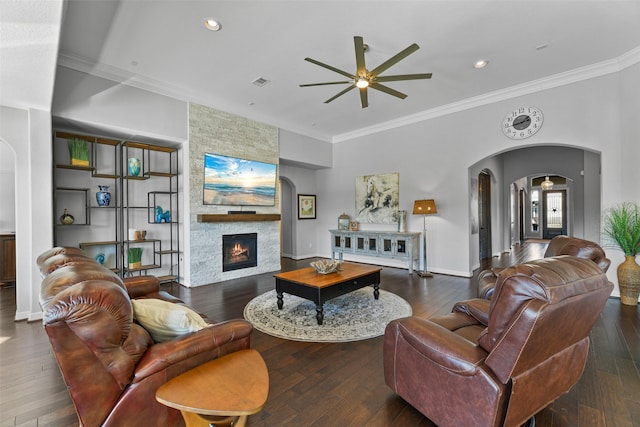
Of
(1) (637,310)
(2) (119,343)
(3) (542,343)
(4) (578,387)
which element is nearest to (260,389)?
(2) (119,343)

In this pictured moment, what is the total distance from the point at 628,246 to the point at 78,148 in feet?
26.3

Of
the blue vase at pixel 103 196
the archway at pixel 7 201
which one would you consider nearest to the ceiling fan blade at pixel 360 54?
the blue vase at pixel 103 196

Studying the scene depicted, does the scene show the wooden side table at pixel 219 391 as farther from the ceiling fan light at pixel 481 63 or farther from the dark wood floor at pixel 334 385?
the ceiling fan light at pixel 481 63

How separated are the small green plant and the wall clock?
690cm

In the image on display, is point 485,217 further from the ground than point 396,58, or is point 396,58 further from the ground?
point 396,58

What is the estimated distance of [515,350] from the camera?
1.32m

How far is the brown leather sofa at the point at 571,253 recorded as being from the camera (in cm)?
282

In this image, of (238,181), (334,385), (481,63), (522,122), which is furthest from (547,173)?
(334,385)

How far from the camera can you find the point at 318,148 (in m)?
7.61

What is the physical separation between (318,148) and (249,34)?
4.31 m

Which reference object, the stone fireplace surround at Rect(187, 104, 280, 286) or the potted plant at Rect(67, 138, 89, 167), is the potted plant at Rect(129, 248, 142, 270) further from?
the potted plant at Rect(67, 138, 89, 167)

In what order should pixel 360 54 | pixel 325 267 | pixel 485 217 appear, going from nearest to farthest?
pixel 360 54 < pixel 325 267 < pixel 485 217

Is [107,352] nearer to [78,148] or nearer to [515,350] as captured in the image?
[515,350]

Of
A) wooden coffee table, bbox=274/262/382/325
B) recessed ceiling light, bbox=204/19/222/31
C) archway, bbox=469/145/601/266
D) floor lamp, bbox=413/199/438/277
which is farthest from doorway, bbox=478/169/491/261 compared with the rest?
recessed ceiling light, bbox=204/19/222/31
